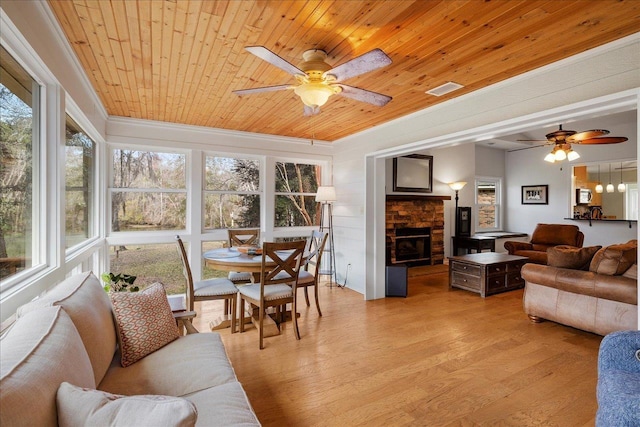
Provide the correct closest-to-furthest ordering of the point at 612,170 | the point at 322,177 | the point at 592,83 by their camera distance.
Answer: the point at 592,83 < the point at 322,177 < the point at 612,170

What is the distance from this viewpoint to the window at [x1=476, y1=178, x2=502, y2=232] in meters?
7.99

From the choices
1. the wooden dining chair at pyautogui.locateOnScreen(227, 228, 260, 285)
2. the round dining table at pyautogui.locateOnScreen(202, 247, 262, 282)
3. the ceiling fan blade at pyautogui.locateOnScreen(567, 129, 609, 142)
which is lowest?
the round dining table at pyautogui.locateOnScreen(202, 247, 262, 282)

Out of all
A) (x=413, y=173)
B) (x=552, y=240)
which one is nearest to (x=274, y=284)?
(x=413, y=173)

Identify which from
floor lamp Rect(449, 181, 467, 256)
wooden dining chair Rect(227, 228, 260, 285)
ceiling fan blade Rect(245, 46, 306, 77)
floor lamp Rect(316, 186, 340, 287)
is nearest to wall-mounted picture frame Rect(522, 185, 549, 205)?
floor lamp Rect(449, 181, 467, 256)

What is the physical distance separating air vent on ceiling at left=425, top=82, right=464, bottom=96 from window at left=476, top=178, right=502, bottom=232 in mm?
5454

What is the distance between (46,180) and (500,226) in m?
8.84

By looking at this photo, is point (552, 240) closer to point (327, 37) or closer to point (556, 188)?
point (556, 188)

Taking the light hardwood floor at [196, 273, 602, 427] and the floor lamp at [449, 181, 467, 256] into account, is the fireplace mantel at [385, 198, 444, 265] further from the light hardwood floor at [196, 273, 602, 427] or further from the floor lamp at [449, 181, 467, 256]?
the light hardwood floor at [196, 273, 602, 427]

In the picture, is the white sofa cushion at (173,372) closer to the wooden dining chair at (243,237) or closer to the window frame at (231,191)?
the wooden dining chair at (243,237)

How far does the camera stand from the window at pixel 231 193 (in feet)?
16.1

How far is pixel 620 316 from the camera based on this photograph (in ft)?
10.1

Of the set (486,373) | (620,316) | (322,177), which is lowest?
(486,373)

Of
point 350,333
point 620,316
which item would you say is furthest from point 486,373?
point 620,316

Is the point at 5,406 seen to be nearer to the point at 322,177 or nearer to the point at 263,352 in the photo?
the point at 263,352
